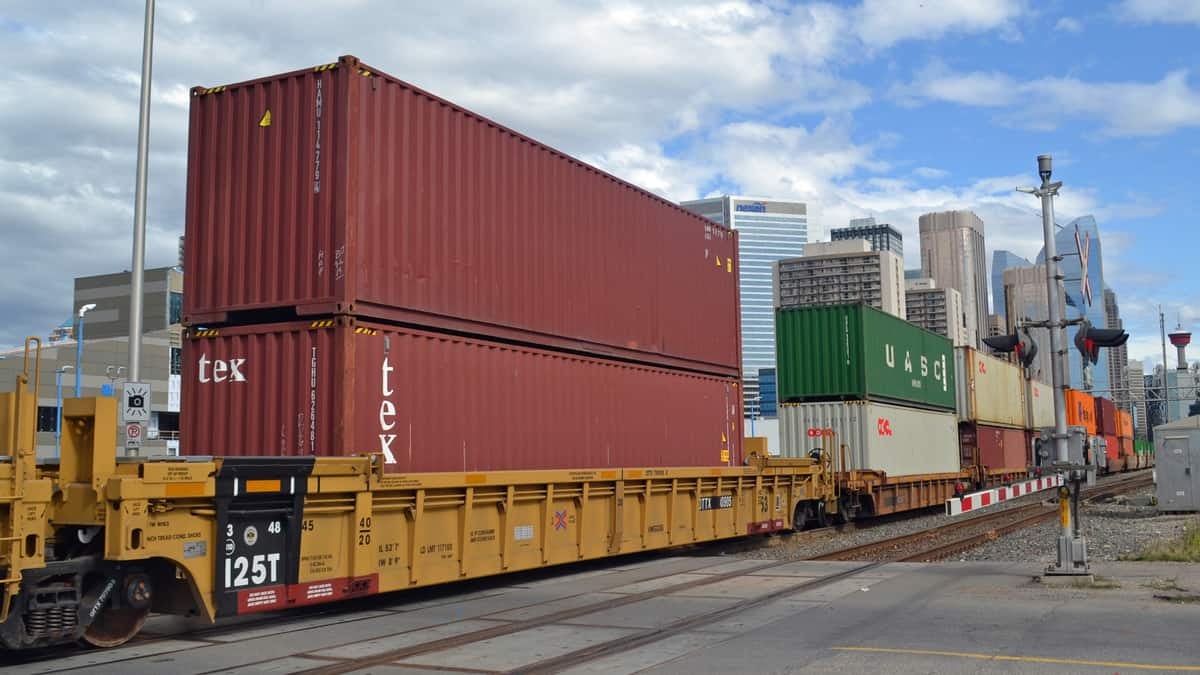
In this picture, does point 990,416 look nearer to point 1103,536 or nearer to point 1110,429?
point 1103,536

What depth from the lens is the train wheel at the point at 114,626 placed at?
29.3 ft

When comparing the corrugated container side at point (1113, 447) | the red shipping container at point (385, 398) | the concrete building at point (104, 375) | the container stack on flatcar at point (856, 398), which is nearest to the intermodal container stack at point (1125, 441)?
the corrugated container side at point (1113, 447)

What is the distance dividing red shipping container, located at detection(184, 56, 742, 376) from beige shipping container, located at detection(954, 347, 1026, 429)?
20.4 m

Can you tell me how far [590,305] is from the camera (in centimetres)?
1511

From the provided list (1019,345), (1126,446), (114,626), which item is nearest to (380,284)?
(114,626)

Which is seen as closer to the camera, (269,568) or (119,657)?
(119,657)

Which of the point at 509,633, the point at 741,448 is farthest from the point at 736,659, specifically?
the point at 741,448

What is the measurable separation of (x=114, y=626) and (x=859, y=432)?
17.8 metres

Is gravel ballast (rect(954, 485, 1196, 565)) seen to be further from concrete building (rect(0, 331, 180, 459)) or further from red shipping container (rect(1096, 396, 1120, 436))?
concrete building (rect(0, 331, 180, 459))

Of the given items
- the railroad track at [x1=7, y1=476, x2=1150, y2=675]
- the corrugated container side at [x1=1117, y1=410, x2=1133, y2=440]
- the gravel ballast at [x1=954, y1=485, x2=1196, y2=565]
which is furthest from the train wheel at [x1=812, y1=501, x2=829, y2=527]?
the corrugated container side at [x1=1117, y1=410, x2=1133, y2=440]

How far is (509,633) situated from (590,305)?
20.7ft

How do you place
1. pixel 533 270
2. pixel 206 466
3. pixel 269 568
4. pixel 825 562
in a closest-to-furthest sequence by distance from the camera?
pixel 206 466 → pixel 269 568 → pixel 533 270 → pixel 825 562

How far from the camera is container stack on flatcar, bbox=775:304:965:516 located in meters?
23.5

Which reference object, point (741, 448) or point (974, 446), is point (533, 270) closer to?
point (741, 448)
